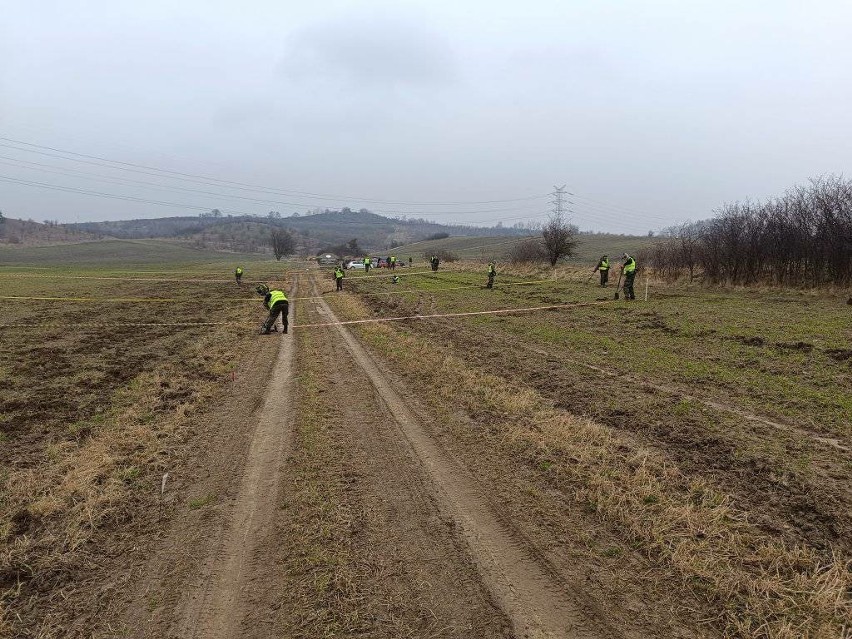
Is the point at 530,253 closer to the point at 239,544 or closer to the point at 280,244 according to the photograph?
the point at 239,544

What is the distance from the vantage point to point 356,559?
372 centimetres

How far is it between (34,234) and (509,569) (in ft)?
725

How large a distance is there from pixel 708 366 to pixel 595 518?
20.1 feet

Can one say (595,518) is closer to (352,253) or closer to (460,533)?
(460,533)

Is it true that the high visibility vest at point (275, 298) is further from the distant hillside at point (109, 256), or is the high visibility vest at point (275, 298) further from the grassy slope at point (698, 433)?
the distant hillside at point (109, 256)

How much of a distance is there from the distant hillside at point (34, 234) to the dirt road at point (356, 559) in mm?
197630

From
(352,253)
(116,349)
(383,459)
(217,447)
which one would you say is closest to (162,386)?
(217,447)

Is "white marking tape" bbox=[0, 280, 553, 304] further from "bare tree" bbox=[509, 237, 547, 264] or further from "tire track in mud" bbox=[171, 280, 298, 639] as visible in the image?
"tire track in mud" bbox=[171, 280, 298, 639]

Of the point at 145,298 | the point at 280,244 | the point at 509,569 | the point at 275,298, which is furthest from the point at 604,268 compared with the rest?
the point at 280,244

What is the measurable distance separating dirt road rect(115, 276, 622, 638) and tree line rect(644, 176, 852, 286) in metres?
21.4

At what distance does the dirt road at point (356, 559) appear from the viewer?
10.3 ft

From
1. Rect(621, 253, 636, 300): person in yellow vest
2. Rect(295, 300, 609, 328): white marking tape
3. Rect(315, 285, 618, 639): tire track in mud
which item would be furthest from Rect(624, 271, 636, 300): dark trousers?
Rect(315, 285, 618, 639): tire track in mud

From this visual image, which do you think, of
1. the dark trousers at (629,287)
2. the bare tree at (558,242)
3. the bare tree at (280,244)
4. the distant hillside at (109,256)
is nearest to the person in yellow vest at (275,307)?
the dark trousers at (629,287)

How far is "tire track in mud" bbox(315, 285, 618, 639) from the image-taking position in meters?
3.10
